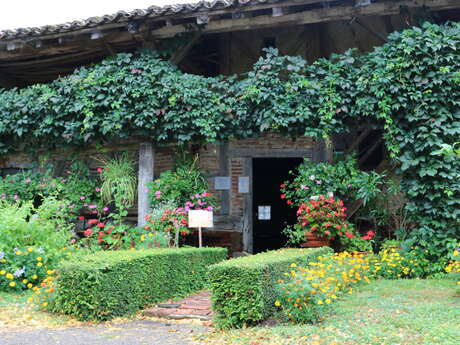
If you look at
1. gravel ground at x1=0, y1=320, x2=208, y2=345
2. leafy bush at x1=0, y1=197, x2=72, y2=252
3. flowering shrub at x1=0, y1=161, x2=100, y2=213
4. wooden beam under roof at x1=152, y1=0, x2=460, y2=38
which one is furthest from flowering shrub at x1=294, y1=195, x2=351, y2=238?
flowering shrub at x1=0, y1=161, x2=100, y2=213

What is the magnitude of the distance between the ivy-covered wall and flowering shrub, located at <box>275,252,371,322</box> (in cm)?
164

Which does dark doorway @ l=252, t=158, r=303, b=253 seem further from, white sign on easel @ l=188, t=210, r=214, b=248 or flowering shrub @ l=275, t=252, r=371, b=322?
flowering shrub @ l=275, t=252, r=371, b=322

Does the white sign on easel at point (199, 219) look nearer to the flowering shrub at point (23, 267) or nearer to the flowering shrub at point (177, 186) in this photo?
the flowering shrub at point (177, 186)

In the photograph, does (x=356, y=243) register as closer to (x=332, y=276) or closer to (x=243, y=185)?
(x=332, y=276)

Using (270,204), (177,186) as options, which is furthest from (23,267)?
(270,204)

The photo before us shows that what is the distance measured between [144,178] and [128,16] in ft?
9.69

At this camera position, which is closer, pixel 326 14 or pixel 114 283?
pixel 114 283

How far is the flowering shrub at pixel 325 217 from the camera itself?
339 inches

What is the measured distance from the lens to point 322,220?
870 centimetres

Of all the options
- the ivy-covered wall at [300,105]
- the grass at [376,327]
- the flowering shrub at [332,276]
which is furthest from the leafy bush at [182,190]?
the grass at [376,327]

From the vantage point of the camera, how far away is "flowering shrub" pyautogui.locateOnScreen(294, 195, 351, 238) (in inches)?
339

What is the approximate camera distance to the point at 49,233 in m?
7.87

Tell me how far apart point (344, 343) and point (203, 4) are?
6105mm

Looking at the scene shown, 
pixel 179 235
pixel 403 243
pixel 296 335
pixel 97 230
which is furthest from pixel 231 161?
pixel 296 335
